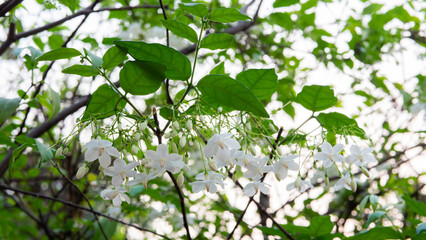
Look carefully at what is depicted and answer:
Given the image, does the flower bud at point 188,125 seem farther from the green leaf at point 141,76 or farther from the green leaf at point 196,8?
the green leaf at point 196,8

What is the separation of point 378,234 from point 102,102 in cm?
88

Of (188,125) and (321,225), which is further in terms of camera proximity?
(321,225)

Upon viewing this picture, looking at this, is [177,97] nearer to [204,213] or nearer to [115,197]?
[115,197]

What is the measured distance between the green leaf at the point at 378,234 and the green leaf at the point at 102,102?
77cm

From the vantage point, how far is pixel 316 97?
983 millimetres

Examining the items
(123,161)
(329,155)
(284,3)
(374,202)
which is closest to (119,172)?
(123,161)

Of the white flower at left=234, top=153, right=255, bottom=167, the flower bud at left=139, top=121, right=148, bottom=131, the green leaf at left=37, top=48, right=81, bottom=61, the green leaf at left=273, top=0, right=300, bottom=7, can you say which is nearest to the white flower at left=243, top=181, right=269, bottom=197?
the white flower at left=234, top=153, right=255, bottom=167

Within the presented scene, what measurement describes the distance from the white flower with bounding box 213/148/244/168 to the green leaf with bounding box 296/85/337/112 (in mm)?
286

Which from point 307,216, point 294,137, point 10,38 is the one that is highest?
point 10,38

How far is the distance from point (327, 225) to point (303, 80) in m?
1.61

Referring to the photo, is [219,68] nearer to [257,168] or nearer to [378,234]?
[257,168]

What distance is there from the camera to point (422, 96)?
2393mm

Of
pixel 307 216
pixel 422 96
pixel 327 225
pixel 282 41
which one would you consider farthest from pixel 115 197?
pixel 422 96

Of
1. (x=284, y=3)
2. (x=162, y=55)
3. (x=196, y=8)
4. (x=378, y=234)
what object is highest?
(x=284, y=3)
